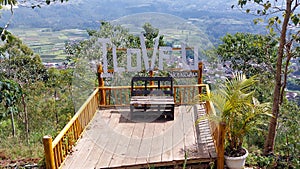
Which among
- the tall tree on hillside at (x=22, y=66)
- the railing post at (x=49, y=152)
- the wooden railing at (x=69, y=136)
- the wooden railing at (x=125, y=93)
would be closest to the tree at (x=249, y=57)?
the wooden railing at (x=125, y=93)

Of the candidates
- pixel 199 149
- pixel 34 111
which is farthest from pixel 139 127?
pixel 34 111

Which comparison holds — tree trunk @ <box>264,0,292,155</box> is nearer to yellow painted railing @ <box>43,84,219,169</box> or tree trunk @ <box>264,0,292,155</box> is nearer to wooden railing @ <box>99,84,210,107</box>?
yellow painted railing @ <box>43,84,219,169</box>

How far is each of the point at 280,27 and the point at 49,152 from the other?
4060 mm

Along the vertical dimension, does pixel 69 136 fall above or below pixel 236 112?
below

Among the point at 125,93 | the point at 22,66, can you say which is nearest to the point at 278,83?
the point at 125,93

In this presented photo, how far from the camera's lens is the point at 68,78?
9031mm

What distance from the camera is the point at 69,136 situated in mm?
4695

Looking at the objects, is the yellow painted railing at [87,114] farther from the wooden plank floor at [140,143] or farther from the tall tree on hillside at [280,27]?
the tall tree on hillside at [280,27]

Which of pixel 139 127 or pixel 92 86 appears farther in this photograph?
pixel 92 86

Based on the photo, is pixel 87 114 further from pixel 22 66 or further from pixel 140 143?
pixel 22 66

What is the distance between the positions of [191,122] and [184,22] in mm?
2095

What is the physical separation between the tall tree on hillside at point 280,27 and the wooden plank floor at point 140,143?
4.09 ft

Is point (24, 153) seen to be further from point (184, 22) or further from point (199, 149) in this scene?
point (184, 22)

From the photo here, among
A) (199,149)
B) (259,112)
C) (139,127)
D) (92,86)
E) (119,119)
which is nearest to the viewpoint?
(259,112)
